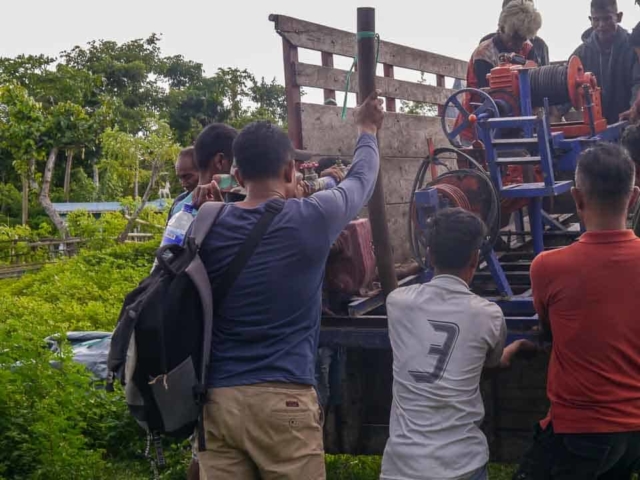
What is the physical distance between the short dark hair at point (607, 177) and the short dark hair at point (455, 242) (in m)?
0.42

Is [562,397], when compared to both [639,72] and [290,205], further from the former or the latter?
[639,72]

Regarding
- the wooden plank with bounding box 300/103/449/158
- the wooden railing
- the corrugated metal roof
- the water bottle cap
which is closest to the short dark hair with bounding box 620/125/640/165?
the wooden railing

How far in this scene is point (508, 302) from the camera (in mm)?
4402

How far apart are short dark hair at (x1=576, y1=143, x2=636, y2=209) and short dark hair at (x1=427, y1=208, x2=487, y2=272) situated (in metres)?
0.42

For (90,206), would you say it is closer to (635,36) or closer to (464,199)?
(635,36)

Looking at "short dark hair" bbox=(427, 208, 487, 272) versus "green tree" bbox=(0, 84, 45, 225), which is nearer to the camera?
"short dark hair" bbox=(427, 208, 487, 272)

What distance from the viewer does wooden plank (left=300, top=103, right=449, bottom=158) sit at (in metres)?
5.40

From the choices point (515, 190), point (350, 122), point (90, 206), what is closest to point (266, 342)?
point (515, 190)

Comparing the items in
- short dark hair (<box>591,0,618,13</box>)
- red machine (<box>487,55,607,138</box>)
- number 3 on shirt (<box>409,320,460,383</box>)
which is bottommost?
number 3 on shirt (<box>409,320,460,383</box>)

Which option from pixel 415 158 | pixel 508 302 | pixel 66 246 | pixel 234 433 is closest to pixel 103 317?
pixel 415 158

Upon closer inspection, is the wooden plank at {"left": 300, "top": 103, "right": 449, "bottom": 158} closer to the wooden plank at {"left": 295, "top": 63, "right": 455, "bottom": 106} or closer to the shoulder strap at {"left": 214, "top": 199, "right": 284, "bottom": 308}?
the wooden plank at {"left": 295, "top": 63, "right": 455, "bottom": 106}

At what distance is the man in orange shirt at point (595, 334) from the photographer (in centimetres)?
304

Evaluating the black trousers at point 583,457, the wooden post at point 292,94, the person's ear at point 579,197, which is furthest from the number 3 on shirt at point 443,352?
the wooden post at point 292,94

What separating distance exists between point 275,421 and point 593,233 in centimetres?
120
